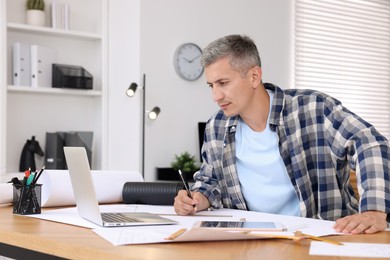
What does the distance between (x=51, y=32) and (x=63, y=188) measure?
9.58 feet

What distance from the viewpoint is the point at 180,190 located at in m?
2.20

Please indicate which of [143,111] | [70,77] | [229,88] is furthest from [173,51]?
[229,88]

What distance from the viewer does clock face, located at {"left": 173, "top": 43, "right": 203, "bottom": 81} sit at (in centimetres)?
534

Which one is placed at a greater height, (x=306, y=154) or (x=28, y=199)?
(x=306, y=154)

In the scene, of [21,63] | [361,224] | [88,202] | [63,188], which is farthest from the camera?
[21,63]

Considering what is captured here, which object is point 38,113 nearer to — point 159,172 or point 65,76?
point 65,76

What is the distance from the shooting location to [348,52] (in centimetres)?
687

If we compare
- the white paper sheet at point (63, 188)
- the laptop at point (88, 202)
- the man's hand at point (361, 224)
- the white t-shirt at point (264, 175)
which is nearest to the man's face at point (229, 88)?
the white t-shirt at point (264, 175)

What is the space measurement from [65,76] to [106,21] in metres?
0.61

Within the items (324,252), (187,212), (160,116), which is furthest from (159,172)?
(324,252)

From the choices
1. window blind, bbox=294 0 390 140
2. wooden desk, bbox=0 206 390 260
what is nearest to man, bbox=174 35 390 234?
wooden desk, bbox=0 206 390 260

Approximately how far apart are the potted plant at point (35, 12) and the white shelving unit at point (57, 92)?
6cm

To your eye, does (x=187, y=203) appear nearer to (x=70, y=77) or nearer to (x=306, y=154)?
(x=306, y=154)

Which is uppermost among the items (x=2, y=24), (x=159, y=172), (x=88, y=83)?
(x=2, y=24)
